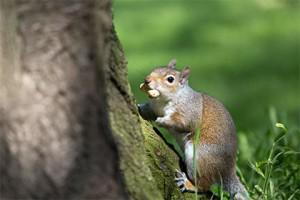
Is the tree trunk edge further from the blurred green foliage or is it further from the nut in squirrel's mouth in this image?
the blurred green foliage

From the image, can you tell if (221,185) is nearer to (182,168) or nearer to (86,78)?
(182,168)

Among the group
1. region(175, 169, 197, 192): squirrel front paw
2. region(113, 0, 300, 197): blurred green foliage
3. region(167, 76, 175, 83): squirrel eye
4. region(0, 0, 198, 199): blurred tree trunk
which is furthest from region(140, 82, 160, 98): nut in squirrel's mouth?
region(113, 0, 300, 197): blurred green foliage

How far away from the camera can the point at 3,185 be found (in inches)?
127

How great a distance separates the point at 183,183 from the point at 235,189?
0.34 metres

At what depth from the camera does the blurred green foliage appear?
878 cm

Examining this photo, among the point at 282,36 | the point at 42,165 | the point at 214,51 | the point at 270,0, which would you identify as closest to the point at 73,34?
the point at 42,165

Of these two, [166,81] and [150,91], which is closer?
[150,91]

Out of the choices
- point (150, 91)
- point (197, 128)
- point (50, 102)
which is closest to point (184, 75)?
point (150, 91)

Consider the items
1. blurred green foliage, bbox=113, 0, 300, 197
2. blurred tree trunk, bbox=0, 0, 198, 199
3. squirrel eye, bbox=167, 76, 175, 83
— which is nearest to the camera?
blurred tree trunk, bbox=0, 0, 198, 199

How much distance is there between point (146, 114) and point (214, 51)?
18.7 feet

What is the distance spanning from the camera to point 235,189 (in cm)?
454

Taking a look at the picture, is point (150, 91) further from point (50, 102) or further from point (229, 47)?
point (229, 47)

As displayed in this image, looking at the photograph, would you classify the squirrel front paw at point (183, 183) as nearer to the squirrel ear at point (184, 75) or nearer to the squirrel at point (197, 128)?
the squirrel at point (197, 128)

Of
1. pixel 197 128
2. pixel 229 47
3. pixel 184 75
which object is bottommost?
pixel 197 128
